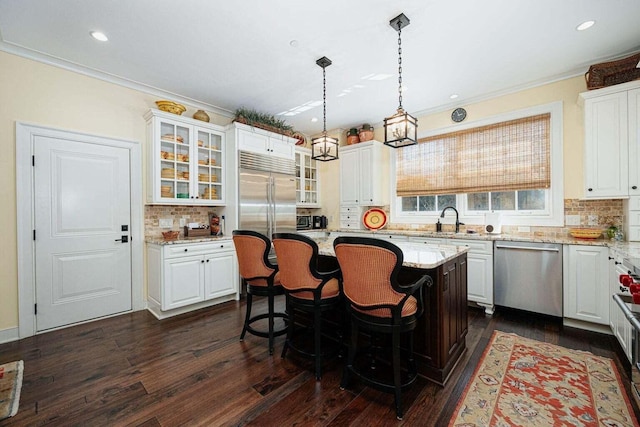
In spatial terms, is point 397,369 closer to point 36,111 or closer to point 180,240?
point 180,240

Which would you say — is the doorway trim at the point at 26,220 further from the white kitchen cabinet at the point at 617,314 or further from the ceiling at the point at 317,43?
the white kitchen cabinet at the point at 617,314

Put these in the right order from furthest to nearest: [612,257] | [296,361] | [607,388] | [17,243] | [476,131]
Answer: [476,131] < [17,243] < [612,257] < [296,361] < [607,388]

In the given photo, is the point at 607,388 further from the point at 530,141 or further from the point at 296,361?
the point at 530,141

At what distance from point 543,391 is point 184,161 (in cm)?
448

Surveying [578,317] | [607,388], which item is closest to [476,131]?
[578,317]

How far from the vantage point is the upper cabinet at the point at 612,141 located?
280 cm

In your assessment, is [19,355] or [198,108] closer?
[19,355]

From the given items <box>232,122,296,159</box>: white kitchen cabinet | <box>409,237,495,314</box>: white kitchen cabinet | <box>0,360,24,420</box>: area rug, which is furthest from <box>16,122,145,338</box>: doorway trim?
<box>409,237,495,314</box>: white kitchen cabinet

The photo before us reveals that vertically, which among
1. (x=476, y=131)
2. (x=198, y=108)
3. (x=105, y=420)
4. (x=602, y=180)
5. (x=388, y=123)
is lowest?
(x=105, y=420)

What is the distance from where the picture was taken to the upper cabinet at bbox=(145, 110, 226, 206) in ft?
11.8

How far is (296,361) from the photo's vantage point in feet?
7.73

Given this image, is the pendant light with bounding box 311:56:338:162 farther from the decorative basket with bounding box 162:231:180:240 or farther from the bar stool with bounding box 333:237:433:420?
the decorative basket with bounding box 162:231:180:240

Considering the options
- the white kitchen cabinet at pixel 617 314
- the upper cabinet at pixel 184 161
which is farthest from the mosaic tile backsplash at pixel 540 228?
the white kitchen cabinet at pixel 617 314

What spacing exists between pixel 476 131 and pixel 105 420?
16.7 ft
